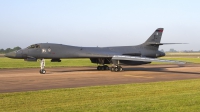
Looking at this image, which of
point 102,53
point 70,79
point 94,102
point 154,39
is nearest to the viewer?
point 94,102

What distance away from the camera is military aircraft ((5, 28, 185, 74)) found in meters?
23.8

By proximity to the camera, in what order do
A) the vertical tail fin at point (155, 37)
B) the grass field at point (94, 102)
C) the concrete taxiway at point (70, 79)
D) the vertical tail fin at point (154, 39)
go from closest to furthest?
the grass field at point (94, 102)
the concrete taxiway at point (70, 79)
the vertical tail fin at point (154, 39)
the vertical tail fin at point (155, 37)

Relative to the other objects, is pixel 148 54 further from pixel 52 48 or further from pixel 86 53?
pixel 52 48

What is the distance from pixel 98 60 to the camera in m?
28.4

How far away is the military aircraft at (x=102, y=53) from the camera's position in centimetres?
2377

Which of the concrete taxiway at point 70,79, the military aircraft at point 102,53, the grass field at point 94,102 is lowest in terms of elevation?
the grass field at point 94,102

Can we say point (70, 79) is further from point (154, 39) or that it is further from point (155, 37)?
point (155, 37)

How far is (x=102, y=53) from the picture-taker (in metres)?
26.7

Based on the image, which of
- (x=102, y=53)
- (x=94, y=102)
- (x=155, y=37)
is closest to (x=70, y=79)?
(x=94, y=102)

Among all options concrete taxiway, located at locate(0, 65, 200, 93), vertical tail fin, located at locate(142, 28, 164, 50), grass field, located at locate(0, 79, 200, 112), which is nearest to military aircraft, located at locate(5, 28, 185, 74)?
vertical tail fin, located at locate(142, 28, 164, 50)

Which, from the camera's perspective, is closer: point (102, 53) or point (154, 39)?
point (102, 53)

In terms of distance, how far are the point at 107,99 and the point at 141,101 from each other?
4.16 feet

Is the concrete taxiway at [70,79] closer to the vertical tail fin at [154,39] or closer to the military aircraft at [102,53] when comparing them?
the military aircraft at [102,53]

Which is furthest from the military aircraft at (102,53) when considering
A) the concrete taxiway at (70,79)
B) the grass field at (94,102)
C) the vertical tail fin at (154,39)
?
the grass field at (94,102)
